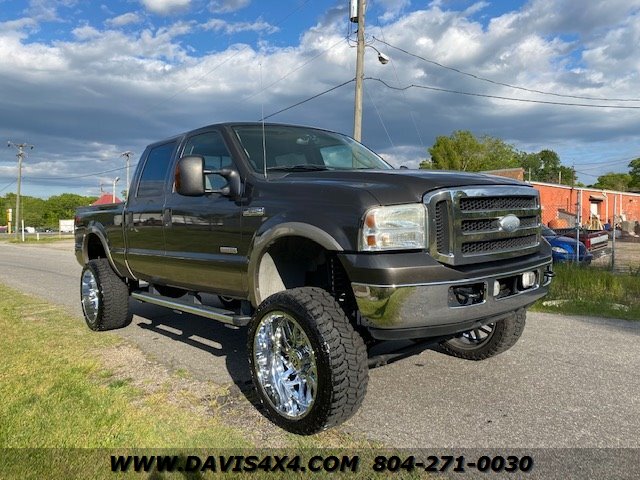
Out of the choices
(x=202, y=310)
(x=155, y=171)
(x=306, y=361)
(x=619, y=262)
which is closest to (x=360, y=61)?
(x=619, y=262)

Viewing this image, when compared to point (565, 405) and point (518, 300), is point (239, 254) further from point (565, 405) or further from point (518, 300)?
point (565, 405)

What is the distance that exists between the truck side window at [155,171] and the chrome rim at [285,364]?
2191 mm

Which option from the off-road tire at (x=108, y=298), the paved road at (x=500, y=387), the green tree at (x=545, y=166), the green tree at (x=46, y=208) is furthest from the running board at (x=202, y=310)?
the green tree at (x=46, y=208)

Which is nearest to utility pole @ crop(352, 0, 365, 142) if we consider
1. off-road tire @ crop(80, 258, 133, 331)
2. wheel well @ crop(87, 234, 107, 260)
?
wheel well @ crop(87, 234, 107, 260)

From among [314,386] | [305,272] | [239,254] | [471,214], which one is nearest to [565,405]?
[471,214]

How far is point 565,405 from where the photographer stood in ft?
11.8

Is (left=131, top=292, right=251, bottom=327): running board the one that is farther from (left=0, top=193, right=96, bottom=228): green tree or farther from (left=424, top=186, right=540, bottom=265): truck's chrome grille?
(left=0, top=193, right=96, bottom=228): green tree

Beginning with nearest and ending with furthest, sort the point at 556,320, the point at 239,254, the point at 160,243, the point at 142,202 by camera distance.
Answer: the point at 239,254
the point at 160,243
the point at 142,202
the point at 556,320

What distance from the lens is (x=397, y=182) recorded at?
313 centimetres

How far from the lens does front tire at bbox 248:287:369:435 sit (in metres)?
2.99

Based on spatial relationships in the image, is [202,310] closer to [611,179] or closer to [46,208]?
[611,179]

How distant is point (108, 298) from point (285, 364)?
3159 mm

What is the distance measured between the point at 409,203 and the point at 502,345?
2.10 meters

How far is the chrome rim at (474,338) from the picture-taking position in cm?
459
